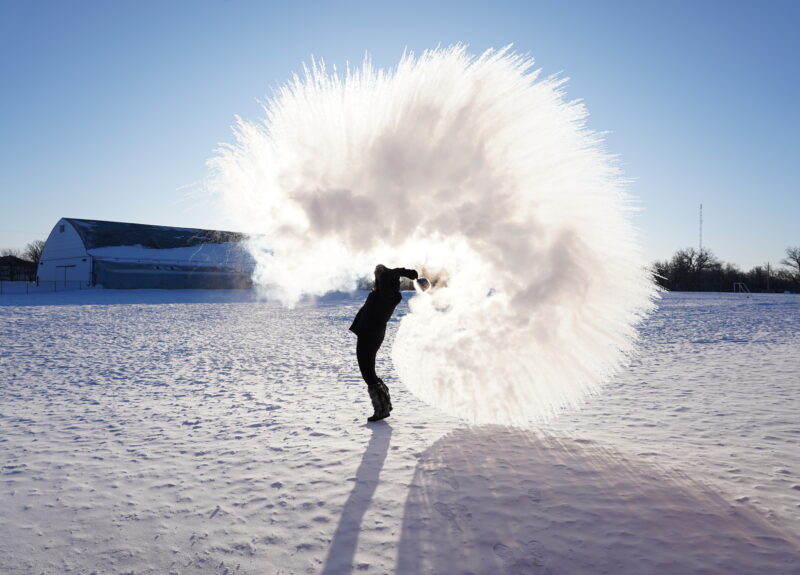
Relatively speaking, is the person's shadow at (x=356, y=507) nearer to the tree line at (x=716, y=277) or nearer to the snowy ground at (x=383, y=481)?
the snowy ground at (x=383, y=481)

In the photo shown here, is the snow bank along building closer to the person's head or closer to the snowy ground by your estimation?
the snowy ground

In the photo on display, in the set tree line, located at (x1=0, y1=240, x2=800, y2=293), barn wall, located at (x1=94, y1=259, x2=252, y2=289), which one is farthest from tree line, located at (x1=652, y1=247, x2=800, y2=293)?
barn wall, located at (x1=94, y1=259, x2=252, y2=289)

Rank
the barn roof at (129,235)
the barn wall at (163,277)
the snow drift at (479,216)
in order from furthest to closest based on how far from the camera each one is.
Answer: the barn roof at (129,235), the barn wall at (163,277), the snow drift at (479,216)

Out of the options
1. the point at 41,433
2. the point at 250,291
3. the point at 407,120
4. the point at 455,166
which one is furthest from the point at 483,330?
the point at 250,291

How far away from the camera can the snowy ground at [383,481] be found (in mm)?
2957

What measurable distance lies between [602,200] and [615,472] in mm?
2440

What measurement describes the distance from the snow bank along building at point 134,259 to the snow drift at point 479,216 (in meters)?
34.5

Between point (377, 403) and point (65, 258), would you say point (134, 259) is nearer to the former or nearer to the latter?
point (65, 258)

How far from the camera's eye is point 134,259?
40656mm

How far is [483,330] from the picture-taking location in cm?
501

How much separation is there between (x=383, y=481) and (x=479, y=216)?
104 inches

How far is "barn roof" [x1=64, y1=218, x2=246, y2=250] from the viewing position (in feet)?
133

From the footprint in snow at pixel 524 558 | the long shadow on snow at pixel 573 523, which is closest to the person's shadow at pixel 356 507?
the long shadow on snow at pixel 573 523

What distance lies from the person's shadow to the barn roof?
123 feet
